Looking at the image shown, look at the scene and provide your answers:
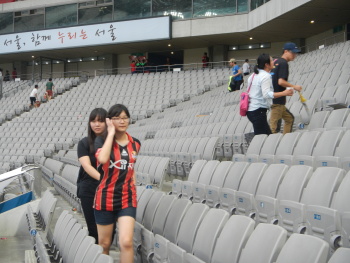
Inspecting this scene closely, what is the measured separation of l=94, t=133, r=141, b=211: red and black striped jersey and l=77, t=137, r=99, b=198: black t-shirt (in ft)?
1.08

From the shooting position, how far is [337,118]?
468 cm

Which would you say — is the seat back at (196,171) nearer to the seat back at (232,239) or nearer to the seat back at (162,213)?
the seat back at (162,213)

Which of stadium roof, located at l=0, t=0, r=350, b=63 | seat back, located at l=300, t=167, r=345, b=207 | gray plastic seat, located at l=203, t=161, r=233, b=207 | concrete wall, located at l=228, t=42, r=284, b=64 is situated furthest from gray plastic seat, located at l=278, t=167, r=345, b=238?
concrete wall, located at l=228, t=42, r=284, b=64

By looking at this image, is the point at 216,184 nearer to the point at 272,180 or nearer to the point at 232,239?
the point at 272,180

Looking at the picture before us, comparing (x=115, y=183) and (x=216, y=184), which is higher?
(x=115, y=183)

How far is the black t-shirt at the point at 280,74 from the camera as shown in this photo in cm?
439

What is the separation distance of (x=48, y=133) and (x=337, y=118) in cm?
1051

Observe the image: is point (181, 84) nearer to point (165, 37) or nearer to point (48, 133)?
point (165, 37)

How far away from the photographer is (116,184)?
2.60 metres

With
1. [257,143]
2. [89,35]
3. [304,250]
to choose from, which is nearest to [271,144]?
[257,143]

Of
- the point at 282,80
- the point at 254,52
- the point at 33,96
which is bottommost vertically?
the point at 282,80

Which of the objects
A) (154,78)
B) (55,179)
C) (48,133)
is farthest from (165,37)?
(55,179)

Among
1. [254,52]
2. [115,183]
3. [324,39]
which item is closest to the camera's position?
[115,183]

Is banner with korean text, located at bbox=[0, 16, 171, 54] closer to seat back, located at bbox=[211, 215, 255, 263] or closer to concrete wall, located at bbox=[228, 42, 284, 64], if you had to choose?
concrete wall, located at bbox=[228, 42, 284, 64]
